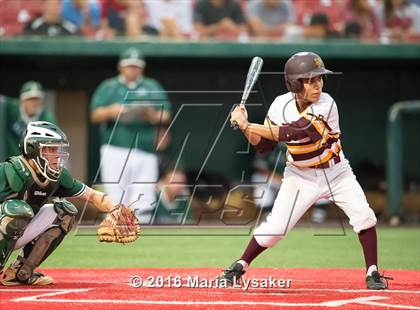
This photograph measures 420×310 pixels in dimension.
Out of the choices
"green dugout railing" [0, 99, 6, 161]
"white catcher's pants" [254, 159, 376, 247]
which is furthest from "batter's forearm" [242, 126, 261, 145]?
"green dugout railing" [0, 99, 6, 161]

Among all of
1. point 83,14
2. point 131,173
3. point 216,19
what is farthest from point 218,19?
point 131,173

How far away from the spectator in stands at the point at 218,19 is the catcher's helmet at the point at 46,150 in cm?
876

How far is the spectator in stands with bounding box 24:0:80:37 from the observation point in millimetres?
14094

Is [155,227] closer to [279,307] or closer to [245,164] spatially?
[245,164]

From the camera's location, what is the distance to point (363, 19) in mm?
14695

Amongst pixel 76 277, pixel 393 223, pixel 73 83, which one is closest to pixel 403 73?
pixel 393 223

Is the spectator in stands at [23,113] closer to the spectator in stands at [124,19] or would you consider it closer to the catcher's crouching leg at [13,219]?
the spectator in stands at [124,19]

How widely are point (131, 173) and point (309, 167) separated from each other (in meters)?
6.04

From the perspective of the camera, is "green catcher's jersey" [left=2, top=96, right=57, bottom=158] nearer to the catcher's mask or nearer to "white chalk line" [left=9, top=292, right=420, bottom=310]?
the catcher's mask

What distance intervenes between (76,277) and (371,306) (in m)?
2.62

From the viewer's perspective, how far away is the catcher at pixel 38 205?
18.8 ft

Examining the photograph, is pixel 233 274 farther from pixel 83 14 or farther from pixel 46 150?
pixel 83 14

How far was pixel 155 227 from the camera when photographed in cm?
1251

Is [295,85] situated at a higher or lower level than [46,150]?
higher
